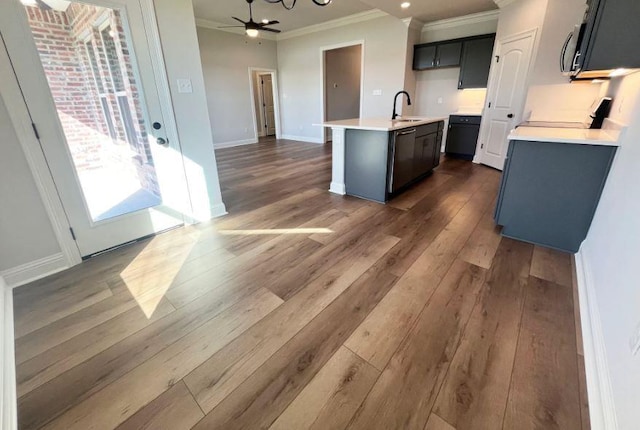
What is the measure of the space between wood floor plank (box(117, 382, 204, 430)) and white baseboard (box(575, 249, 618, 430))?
1.57m

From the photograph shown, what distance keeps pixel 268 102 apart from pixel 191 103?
23.6 ft

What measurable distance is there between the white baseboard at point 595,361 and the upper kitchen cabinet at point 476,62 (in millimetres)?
4497

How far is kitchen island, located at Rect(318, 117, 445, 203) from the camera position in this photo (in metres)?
3.19

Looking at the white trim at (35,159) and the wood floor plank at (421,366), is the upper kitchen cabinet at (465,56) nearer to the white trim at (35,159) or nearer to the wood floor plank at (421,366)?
the wood floor plank at (421,366)

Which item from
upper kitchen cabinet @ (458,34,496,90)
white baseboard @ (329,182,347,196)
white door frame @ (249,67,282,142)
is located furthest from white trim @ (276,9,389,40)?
white baseboard @ (329,182,347,196)

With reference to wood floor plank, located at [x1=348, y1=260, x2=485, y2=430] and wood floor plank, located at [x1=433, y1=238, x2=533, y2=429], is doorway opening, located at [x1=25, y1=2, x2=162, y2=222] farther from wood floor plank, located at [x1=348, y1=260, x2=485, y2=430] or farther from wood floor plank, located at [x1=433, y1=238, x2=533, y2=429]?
wood floor plank, located at [x1=433, y1=238, x2=533, y2=429]

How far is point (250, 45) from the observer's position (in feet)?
23.3

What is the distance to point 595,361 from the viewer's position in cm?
130

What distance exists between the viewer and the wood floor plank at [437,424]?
3.59 feet

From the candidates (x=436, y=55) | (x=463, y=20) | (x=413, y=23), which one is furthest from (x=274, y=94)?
(x=463, y=20)

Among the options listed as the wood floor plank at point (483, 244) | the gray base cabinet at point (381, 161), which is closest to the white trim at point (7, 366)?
the wood floor plank at point (483, 244)

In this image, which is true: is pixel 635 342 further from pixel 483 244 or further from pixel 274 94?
pixel 274 94

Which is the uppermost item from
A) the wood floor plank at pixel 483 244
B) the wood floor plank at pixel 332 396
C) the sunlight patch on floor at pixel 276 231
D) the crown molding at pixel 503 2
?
the crown molding at pixel 503 2

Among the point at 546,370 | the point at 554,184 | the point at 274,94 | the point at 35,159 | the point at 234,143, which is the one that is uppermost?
the point at 274,94
